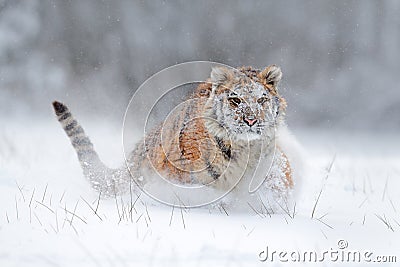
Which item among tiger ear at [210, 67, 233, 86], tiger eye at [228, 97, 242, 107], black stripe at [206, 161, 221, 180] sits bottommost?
black stripe at [206, 161, 221, 180]

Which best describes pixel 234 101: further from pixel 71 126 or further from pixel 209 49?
pixel 209 49

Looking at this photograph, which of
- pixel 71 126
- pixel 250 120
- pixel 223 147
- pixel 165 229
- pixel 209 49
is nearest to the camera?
pixel 165 229

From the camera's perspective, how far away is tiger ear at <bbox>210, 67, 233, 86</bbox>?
4.38 meters

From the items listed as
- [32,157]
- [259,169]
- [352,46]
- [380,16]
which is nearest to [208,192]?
[259,169]

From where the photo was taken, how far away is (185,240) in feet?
10.8

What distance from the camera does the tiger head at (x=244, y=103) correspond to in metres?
4.18

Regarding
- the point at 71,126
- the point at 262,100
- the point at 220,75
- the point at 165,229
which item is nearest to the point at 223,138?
the point at 262,100

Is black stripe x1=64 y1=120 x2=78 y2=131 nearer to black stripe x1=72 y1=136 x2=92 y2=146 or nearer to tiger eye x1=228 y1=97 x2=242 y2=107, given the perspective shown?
black stripe x1=72 y1=136 x2=92 y2=146

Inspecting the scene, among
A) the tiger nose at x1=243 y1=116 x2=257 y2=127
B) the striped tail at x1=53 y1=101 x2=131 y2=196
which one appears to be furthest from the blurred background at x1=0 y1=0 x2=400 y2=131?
the tiger nose at x1=243 y1=116 x2=257 y2=127

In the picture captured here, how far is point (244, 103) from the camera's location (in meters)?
4.16

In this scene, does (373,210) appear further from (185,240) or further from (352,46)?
(352,46)

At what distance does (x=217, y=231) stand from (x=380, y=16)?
1576 centimetres

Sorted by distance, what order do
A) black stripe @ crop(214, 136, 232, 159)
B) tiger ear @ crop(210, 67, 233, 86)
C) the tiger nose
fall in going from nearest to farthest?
the tiger nose → black stripe @ crop(214, 136, 232, 159) → tiger ear @ crop(210, 67, 233, 86)

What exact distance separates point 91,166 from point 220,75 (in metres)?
1.46
